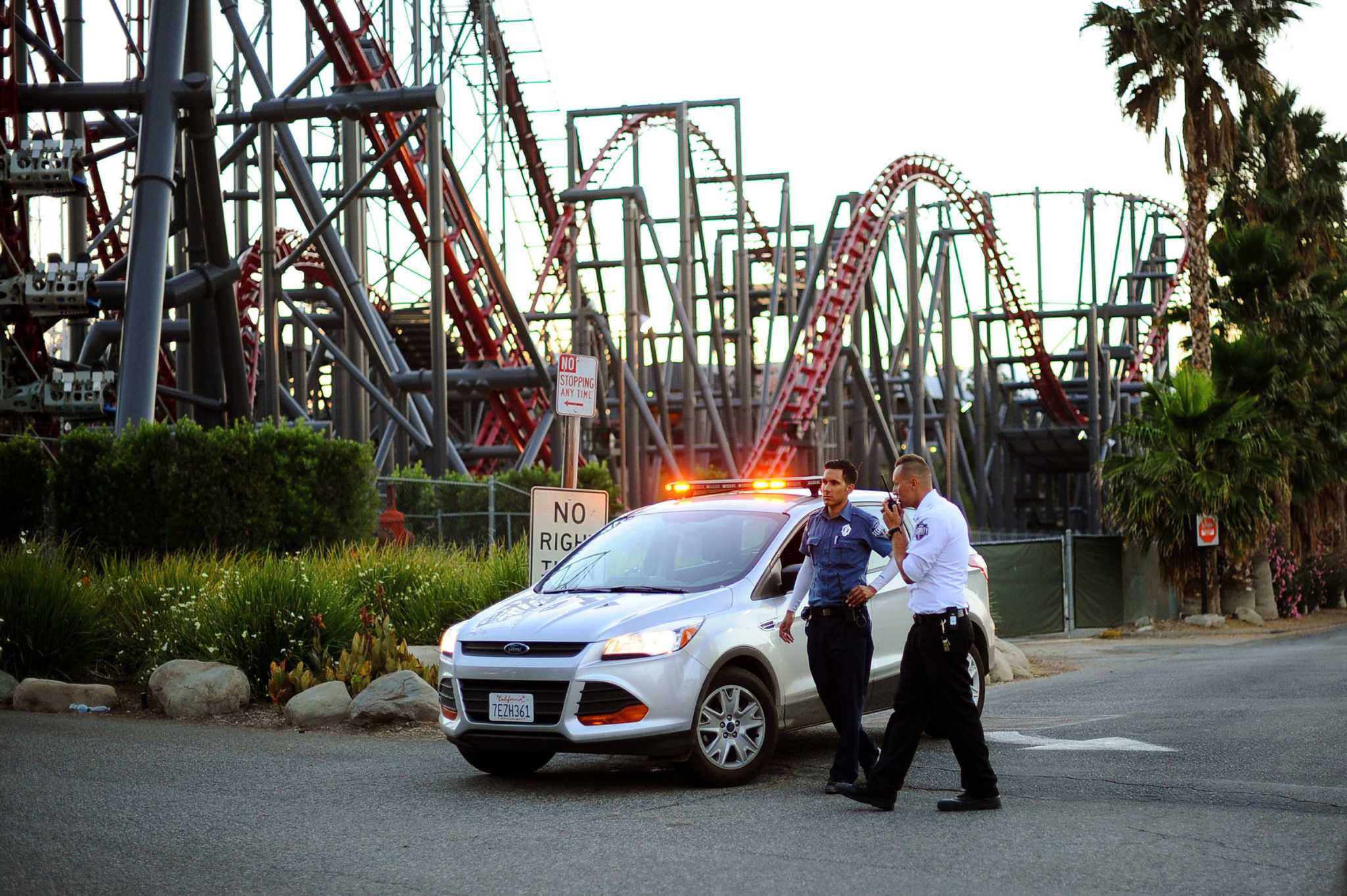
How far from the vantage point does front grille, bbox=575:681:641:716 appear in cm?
866

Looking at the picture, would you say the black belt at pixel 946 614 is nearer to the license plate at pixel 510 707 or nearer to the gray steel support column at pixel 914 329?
the license plate at pixel 510 707

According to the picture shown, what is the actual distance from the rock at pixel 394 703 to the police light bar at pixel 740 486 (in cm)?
245

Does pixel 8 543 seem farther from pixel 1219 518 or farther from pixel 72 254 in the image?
pixel 1219 518

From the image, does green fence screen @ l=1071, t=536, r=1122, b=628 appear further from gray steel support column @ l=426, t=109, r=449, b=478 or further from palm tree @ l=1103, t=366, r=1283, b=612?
gray steel support column @ l=426, t=109, r=449, b=478

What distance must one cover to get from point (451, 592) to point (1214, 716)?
6.67 meters

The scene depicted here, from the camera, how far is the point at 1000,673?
16812mm

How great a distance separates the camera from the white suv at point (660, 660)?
8703 mm

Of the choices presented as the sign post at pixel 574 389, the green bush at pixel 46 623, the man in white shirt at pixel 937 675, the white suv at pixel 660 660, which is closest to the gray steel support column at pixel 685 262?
the sign post at pixel 574 389

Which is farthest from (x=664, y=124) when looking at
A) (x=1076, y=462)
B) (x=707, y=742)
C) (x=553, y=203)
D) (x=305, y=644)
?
(x=707, y=742)

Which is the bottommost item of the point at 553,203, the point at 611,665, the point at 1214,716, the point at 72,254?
the point at 1214,716

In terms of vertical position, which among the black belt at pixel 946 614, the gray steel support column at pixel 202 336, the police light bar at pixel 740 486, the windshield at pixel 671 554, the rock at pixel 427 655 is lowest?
the rock at pixel 427 655

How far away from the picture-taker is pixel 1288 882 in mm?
6527

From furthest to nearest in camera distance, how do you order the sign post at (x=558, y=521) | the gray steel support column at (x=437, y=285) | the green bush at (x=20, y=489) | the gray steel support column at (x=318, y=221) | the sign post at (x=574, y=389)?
1. the gray steel support column at (x=318, y=221)
2. the gray steel support column at (x=437, y=285)
3. the green bush at (x=20, y=489)
4. the sign post at (x=574, y=389)
5. the sign post at (x=558, y=521)

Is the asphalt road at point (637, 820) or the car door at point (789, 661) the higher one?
the car door at point (789, 661)
